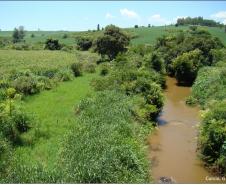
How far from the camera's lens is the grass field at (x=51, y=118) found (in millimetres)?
15727

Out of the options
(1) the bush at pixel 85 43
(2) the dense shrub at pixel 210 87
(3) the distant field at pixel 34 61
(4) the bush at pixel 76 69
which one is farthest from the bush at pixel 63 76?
(1) the bush at pixel 85 43

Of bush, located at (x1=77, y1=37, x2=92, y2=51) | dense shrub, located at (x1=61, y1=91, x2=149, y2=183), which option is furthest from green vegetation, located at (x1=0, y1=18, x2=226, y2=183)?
bush, located at (x1=77, y1=37, x2=92, y2=51)

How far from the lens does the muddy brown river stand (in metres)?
17.1

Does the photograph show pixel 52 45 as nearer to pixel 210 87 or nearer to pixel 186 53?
pixel 186 53

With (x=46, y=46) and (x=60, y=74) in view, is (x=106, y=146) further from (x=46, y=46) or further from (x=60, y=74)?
(x=46, y=46)

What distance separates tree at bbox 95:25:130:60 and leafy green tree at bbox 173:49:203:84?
40.6 ft

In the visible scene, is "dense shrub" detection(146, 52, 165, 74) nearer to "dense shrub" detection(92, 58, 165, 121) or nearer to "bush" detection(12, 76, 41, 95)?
"dense shrub" detection(92, 58, 165, 121)

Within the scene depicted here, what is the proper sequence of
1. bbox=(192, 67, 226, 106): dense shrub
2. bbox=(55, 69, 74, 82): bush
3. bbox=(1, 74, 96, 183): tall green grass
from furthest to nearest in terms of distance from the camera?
bbox=(55, 69, 74, 82): bush
bbox=(192, 67, 226, 106): dense shrub
bbox=(1, 74, 96, 183): tall green grass

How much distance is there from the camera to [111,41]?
5138 cm

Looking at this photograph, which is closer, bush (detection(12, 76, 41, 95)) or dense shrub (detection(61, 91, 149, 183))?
dense shrub (detection(61, 91, 149, 183))

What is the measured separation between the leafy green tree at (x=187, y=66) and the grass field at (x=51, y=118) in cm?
1143

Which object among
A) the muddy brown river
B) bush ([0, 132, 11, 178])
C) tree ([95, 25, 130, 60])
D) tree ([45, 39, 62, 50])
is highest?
tree ([95, 25, 130, 60])

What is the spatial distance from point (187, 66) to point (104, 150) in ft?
89.0

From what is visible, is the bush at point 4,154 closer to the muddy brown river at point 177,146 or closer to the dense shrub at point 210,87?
the muddy brown river at point 177,146
